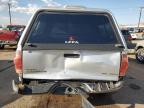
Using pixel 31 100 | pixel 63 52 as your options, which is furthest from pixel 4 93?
pixel 63 52

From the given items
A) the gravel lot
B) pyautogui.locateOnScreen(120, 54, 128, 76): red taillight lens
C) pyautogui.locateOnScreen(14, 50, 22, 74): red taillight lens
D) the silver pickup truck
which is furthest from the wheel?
pyautogui.locateOnScreen(14, 50, 22, 74): red taillight lens

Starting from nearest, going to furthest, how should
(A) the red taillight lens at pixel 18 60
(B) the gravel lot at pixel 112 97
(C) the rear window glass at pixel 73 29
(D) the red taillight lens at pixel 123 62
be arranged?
(A) the red taillight lens at pixel 18 60
(D) the red taillight lens at pixel 123 62
(C) the rear window glass at pixel 73 29
(B) the gravel lot at pixel 112 97

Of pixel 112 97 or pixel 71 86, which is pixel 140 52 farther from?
pixel 71 86

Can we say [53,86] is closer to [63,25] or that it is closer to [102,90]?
[102,90]

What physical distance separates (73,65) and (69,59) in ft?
0.44

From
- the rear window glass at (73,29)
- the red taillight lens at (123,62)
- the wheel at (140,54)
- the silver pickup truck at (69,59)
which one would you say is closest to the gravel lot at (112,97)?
the silver pickup truck at (69,59)

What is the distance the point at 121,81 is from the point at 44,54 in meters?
1.56

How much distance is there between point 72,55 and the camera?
15.5 ft

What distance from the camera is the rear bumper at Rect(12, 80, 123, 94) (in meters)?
4.67

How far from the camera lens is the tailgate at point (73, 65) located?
469 centimetres

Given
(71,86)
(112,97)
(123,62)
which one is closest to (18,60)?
(71,86)

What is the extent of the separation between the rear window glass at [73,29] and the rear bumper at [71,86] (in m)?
0.79

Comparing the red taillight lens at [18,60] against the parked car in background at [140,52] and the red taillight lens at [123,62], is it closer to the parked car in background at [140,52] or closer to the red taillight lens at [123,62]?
the red taillight lens at [123,62]

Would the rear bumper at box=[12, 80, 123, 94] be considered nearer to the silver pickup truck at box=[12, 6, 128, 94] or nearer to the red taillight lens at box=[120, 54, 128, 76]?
the silver pickup truck at box=[12, 6, 128, 94]
